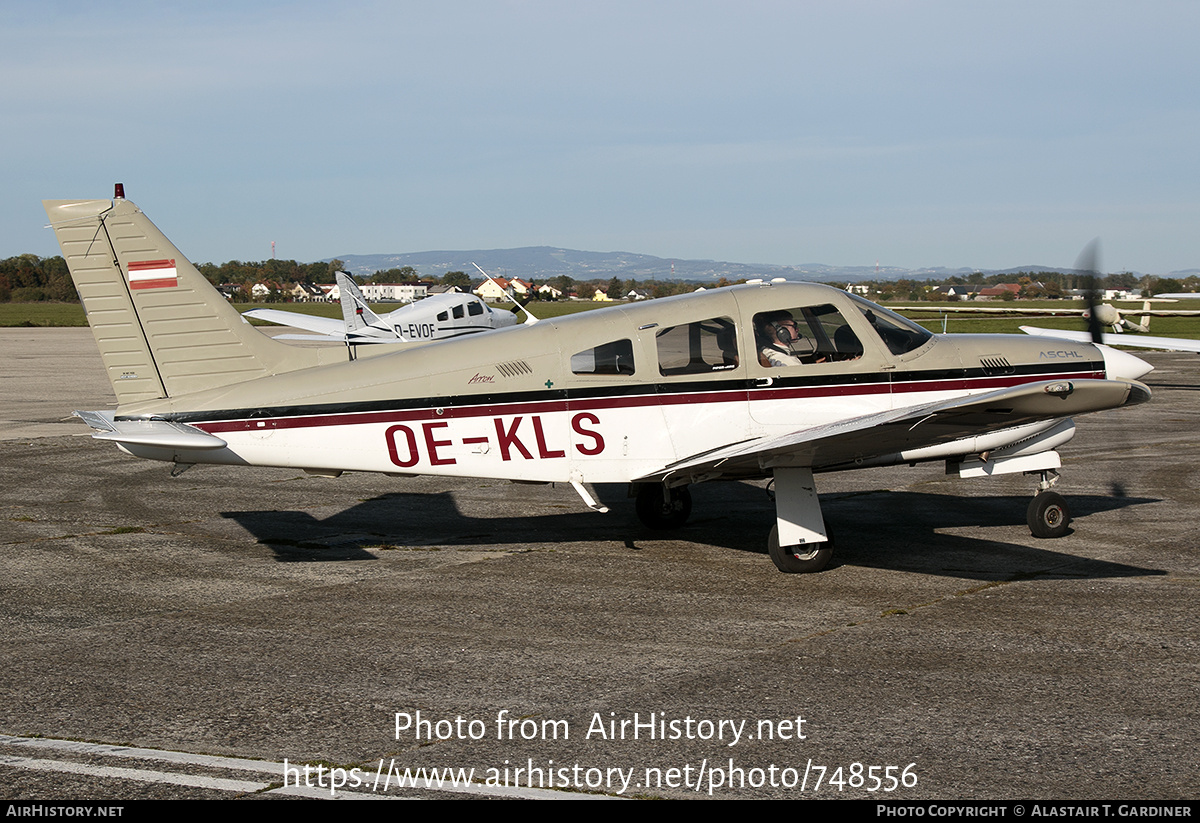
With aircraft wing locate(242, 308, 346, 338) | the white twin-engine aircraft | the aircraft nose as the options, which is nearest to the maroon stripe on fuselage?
the white twin-engine aircraft

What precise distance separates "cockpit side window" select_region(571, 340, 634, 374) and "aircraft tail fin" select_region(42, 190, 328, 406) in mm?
2957

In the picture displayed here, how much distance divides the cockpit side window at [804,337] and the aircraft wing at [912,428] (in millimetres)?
668

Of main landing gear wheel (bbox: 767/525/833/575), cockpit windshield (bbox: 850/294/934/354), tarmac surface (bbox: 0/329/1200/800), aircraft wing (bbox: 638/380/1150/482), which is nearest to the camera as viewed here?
tarmac surface (bbox: 0/329/1200/800)

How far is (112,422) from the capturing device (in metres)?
8.74

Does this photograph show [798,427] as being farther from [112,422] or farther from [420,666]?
[112,422]

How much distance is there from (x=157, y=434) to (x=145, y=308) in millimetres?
1446

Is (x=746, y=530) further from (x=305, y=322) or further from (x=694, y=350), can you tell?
(x=305, y=322)

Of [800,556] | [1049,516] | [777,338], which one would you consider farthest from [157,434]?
[1049,516]

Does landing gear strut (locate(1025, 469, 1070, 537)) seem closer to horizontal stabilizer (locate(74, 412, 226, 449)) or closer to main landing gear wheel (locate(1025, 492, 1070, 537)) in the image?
main landing gear wheel (locate(1025, 492, 1070, 537))

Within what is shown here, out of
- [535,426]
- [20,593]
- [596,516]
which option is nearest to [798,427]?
[535,426]

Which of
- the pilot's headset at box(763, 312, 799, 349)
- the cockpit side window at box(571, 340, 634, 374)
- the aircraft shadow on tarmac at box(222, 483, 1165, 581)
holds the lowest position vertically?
the aircraft shadow on tarmac at box(222, 483, 1165, 581)

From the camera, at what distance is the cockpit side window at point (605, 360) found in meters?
9.22

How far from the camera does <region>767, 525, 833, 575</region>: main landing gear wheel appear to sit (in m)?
8.96
